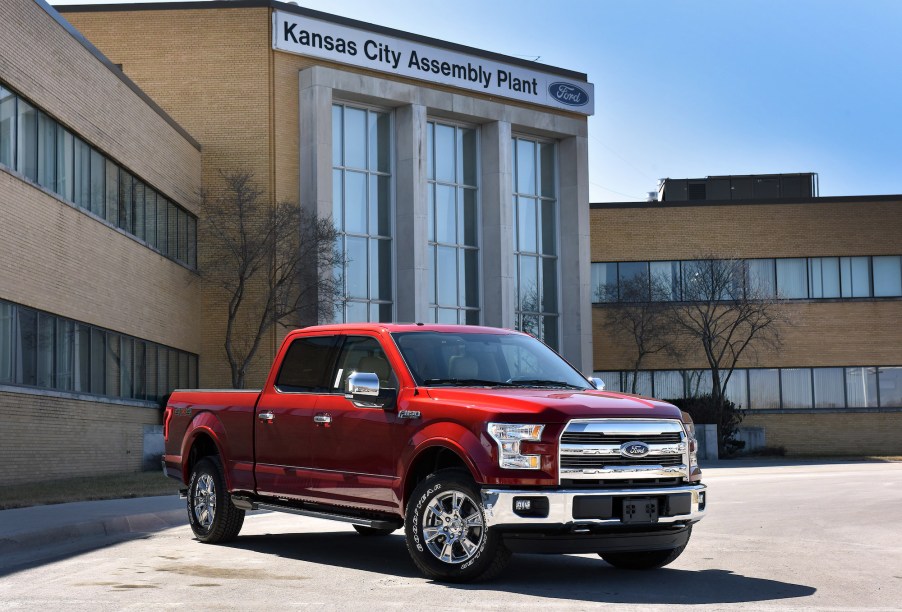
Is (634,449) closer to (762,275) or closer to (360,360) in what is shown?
(360,360)

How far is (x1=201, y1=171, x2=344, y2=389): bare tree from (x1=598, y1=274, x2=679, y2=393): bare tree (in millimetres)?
15583

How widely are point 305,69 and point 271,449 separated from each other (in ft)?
103

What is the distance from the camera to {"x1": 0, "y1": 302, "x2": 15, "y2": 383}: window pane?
948 inches

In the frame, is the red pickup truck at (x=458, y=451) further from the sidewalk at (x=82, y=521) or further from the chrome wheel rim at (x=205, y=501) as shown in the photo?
the sidewalk at (x=82, y=521)

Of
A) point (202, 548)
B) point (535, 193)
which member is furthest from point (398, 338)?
point (535, 193)

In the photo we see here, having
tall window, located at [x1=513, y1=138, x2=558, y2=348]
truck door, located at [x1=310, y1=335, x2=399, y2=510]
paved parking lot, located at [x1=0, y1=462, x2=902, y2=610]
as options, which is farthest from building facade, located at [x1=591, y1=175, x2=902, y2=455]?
truck door, located at [x1=310, y1=335, x2=399, y2=510]

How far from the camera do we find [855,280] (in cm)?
5416

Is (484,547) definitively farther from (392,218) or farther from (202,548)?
(392,218)

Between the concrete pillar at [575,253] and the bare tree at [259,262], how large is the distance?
12.5 meters

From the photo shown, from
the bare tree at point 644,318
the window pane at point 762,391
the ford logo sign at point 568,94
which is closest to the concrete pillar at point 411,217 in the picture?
the ford logo sign at point 568,94

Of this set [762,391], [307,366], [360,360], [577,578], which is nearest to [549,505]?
[577,578]

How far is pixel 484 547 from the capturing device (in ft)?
31.6

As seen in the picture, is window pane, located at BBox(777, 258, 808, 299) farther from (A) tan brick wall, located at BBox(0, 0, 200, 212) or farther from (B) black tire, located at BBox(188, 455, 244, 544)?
(B) black tire, located at BBox(188, 455, 244, 544)

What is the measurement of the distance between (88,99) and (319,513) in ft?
67.1
